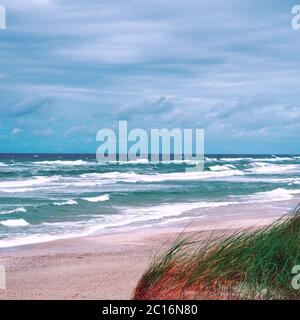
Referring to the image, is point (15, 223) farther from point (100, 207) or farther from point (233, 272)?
point (233, 272)

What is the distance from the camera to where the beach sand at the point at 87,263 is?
9.97 m

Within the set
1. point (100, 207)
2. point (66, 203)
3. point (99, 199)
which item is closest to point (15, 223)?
point (100, 207)

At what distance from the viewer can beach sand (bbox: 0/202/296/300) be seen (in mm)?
9969

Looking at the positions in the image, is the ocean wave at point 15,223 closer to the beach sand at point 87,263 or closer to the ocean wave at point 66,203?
the beach sand at point 87,263

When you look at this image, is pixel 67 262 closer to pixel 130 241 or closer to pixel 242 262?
pixel 130 241

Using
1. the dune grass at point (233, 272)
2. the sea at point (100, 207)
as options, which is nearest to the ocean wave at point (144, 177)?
the sea at point (100, 207)

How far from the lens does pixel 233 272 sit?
763cm

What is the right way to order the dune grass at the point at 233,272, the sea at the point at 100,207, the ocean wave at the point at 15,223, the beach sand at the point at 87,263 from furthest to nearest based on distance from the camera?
1. the ocean wave at the point at 15,223
2. the sea at the point at 100,207
3. the beach sand at the point at 87,263
4. the dune grass at the point at 233,272

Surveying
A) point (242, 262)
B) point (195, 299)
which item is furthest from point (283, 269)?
point (195, 299)

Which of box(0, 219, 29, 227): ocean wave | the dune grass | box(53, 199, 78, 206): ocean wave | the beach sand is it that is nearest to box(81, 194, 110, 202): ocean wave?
box(53, 199, 78, 206): ocean wave

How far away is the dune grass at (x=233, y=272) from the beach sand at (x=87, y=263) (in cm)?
150

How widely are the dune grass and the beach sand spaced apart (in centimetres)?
150

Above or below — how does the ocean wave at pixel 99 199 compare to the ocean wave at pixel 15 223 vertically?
below
